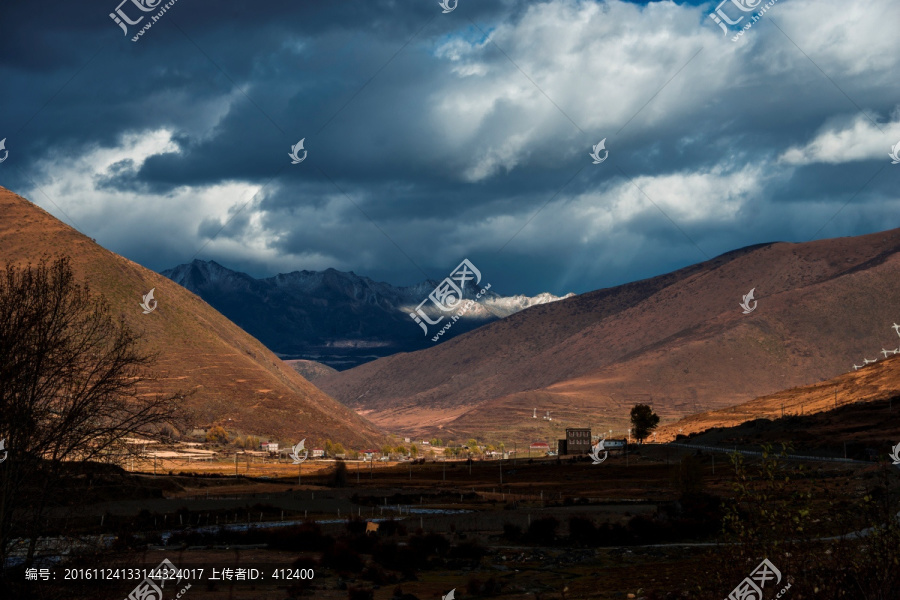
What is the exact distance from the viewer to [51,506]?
79.5 feet

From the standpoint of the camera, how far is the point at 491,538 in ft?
182

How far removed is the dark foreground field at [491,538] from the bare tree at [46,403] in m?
0.85

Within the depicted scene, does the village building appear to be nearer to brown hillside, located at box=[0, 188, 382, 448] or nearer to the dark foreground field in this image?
brown hillside, located at box=[0, 188, 382, 448]

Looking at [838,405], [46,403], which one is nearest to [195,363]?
[838,405]

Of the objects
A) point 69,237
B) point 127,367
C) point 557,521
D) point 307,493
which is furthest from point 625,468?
point 69,237

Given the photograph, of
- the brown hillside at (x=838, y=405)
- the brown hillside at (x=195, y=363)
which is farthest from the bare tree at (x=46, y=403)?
the brown hillside at (x=195, y=363)

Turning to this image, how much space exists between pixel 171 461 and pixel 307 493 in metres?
53.9

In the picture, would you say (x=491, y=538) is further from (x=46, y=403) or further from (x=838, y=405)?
(x=838, y=405)

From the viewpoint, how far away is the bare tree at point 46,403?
23656 millimetres

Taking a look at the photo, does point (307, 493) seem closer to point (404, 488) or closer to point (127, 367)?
point (404, 488)

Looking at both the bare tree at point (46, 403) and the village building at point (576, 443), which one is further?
the village building at point (576, 443)

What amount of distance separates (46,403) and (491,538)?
1421 inches

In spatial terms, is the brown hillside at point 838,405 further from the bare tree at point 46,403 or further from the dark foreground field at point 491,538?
the bare tree at point 46,403

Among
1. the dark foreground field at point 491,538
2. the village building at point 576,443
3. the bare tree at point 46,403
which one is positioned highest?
the village building at point 576,443
